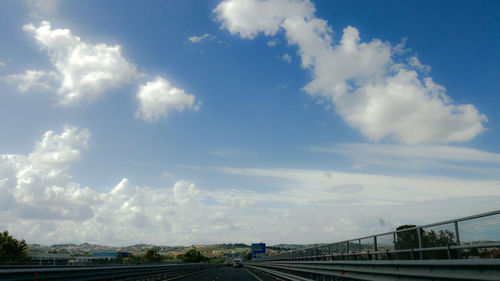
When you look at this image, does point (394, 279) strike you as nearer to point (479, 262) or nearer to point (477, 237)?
point (477, 237)

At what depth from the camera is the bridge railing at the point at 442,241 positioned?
16.3 feet

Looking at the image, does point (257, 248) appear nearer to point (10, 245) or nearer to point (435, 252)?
point (10, 245)

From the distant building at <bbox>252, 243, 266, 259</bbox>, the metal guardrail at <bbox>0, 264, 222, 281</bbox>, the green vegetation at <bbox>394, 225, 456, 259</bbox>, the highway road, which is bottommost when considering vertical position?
the distant building at <bbox>252, 243, 266, 259</bbox>

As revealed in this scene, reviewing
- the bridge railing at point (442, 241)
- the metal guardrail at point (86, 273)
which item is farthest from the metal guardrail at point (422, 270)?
the metal guardrail at point (86, 273)

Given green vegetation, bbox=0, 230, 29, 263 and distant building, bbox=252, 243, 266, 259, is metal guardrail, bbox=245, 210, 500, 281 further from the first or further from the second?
green vegetation, bbox=0, 230, 29, 263

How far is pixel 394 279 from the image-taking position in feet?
22.8

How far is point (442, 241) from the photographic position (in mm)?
6203

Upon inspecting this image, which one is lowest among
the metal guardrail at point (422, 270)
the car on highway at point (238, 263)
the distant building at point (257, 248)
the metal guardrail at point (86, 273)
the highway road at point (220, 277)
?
the car on highway at point (238, 263)

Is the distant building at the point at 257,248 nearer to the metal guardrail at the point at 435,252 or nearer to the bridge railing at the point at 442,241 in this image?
the metal guardrail at the point at 435,252

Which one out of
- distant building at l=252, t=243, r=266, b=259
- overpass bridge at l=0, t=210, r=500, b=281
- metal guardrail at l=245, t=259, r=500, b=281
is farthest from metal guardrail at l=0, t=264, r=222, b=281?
distant building at l=252, t=243, r=266, b=259

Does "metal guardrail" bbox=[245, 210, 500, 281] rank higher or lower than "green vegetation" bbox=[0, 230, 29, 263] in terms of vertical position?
higher

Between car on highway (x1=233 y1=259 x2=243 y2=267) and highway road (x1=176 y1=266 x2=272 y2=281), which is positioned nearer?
highway road (x1=176 y1=266 x2=272 y2=281)

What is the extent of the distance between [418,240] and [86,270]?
10.8 meters

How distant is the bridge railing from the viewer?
496cm
